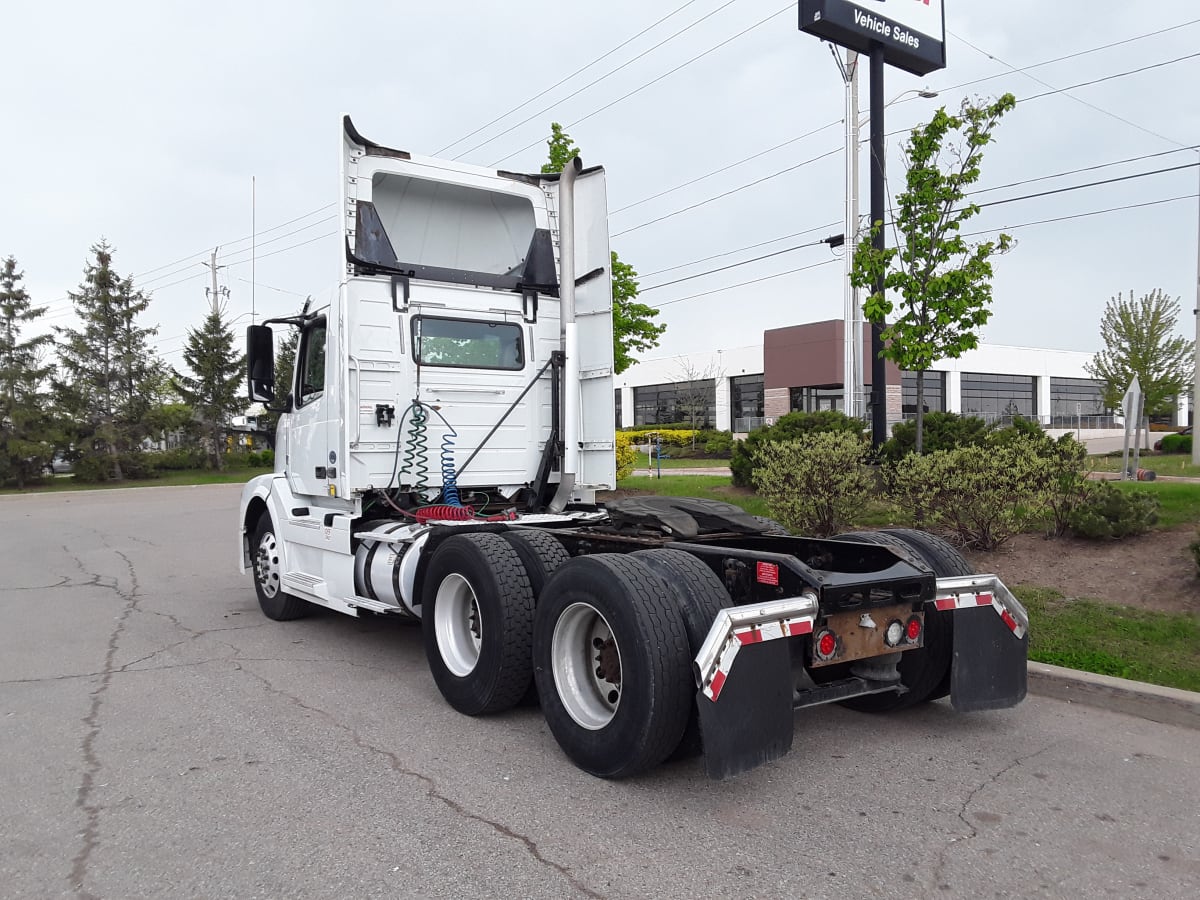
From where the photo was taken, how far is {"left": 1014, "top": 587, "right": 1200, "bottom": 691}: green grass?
563 centimetres

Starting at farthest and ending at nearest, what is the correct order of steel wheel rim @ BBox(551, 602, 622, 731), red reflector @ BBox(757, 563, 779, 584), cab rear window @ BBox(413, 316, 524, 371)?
cab rear window @ BBox(413, 316, 524, 371) < steel wheel rim @ BBox(551, 602, 622, 731) < red reflector @ BBox(757, 563, 779, 584)

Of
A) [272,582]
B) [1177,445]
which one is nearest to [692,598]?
[272,582]

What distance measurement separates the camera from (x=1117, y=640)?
616 cm

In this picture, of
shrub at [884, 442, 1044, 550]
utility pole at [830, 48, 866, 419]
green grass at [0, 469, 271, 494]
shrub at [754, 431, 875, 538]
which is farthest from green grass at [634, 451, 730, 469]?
shrub at [884, 442, 1044, 550]

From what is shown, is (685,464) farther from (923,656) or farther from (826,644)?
(826,644)

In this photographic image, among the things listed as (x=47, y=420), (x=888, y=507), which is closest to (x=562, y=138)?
(x=888, y=507)

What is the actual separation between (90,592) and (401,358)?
5782 mm

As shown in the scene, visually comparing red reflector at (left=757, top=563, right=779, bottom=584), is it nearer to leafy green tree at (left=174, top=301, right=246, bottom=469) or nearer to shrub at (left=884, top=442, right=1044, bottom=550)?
shrub at (left=884, top=442, right=1044, bottom=550)

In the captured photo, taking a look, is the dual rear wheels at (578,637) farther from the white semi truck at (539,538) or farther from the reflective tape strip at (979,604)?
the reflective tape strip at (979,604)

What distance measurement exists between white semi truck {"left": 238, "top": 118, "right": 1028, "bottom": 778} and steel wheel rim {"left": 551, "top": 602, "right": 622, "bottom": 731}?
0.01m

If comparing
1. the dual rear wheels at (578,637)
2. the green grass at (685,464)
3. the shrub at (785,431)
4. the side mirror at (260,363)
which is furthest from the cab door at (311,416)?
the green grass at (685,464)

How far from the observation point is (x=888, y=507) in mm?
10312

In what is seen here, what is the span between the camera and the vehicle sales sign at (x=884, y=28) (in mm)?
12953

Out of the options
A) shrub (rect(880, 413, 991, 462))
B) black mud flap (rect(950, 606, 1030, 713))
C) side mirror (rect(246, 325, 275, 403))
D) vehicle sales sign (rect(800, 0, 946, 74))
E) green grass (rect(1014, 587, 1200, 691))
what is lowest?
green grass (rect(1014, 587, 1200, 691))
